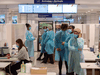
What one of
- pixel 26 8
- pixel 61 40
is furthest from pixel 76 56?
pixel 26 8

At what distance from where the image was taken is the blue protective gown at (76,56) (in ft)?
11.5

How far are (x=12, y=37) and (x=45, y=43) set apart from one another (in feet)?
6.41

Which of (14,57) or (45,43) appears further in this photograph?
(45,43)

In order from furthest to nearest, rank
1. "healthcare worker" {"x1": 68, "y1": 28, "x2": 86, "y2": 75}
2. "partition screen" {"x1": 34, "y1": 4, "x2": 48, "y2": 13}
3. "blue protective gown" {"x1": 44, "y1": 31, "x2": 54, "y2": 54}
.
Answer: "blue protective gown" {"x1": 44, "y1": 31, "x2": 54, "y2": 54}
"partition screen" {"x1": 34, "y1": 4, "x2": 48, "y2": 13}
"healthcare worker" {"x1": 68, "y1": 28, "x2": 86, "y2": 75}

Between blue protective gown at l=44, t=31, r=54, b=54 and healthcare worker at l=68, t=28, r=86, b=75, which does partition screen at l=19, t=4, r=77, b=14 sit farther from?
blue protective gown at l=44, t=31, r=54, b=54

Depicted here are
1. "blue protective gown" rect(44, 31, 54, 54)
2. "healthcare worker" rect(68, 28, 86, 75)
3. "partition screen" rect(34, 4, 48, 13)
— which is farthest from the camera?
"blue protective gown" rect(44, 31, 54, 54)

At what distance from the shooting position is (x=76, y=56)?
3.58 metres

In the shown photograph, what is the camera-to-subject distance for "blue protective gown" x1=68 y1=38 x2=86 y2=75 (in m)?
3.52

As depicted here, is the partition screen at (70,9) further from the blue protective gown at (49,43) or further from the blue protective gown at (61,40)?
the blue protective gown at (49,43)

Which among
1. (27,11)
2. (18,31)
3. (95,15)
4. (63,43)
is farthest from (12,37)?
(95,15)

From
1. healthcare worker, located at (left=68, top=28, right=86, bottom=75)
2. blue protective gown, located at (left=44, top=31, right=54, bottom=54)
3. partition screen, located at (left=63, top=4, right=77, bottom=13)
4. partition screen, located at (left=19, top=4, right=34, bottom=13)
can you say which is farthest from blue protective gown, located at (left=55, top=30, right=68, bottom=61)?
blue protective gown, located at (left=44, top=31, right=54, bottom=54)

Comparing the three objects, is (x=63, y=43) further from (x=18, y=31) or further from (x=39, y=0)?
(x=18, y=31)

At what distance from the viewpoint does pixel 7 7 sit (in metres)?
10.3

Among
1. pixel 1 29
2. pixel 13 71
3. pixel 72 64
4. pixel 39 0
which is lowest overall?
pixel 13 71
